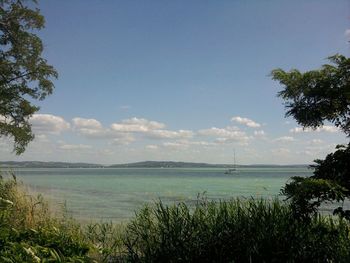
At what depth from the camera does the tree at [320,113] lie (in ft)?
17.8

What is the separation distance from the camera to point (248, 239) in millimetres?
6926

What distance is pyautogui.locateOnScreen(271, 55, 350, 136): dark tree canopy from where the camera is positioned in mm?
6266

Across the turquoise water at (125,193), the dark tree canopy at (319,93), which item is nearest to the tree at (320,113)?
the dark tree canopy at (319,93)

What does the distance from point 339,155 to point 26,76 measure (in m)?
22.1

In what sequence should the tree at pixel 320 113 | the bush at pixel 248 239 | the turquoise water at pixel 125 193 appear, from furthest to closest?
the turquoise water at pixel 125 193, the bush at pixel 248 239, the tree at pixel 320 113

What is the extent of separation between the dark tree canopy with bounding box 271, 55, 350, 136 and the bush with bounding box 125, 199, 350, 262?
1.39 metres

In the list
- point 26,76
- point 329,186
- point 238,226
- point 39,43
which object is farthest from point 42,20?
point 329,186

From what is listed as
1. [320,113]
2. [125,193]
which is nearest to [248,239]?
[320,113]

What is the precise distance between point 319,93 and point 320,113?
28 cm

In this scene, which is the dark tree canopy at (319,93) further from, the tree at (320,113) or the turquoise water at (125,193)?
the turquoise water at (125,193)

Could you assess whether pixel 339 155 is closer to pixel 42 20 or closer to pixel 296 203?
pixel 296 203

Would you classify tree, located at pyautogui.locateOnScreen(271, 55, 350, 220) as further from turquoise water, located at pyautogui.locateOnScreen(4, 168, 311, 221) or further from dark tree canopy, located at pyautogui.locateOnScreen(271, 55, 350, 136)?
turquoise water, located at pyautogui.locateOnScreen(4, 168, 311, 221)

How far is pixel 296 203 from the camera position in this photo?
5531 millimetres

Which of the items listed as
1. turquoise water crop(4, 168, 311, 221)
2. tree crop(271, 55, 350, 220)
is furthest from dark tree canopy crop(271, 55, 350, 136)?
turquoise water crop(4, 168, 311, 221)
